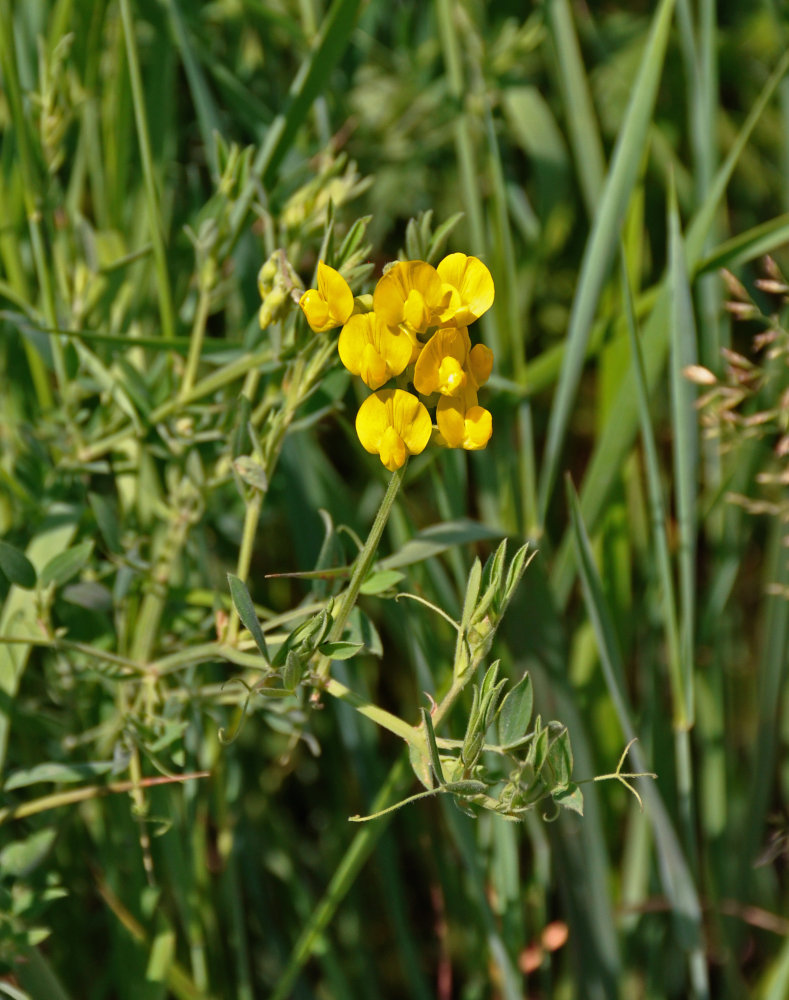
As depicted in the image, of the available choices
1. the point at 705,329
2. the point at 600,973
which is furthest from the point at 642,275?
the point at 600,973

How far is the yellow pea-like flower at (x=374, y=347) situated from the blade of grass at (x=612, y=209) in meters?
0.40

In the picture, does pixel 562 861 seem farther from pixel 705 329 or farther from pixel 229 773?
pixel 705 329

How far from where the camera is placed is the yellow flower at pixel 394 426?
0.44 meters

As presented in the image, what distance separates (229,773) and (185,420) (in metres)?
0.32

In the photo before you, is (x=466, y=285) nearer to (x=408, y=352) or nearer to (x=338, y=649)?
(x=408, y=352)

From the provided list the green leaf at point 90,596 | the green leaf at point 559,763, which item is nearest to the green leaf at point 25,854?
the green leaf at point 90,596

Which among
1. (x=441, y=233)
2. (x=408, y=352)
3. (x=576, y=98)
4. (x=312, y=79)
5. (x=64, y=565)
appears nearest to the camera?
(x=408, y=352)

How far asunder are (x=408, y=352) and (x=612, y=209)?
1.45 feet

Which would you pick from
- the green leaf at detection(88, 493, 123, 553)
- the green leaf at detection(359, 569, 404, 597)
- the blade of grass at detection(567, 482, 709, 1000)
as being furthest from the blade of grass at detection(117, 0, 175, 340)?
the blade of grass at detection(567, 482, 709, 1000)

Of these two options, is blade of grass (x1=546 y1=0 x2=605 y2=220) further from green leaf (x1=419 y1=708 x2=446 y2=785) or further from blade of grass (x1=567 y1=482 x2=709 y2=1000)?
green leaf (x1=419 y1=708 x2=446 y2=785)

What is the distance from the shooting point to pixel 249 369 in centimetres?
67

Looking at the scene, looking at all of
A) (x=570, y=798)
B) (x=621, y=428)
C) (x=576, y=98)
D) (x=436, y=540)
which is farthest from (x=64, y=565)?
(x=576, y=98)

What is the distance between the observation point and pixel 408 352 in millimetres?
437

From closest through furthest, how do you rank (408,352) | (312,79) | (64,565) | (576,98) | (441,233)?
(408,352), (441,233), (64,565), (312,79), (576,98)
